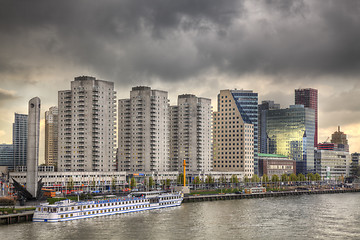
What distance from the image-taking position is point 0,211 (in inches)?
5650

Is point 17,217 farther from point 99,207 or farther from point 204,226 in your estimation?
point 204,226

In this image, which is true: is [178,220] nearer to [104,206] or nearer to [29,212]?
[104,206]

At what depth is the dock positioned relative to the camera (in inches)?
5418

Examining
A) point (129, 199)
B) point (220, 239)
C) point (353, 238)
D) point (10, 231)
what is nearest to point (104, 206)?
point (129, 199)

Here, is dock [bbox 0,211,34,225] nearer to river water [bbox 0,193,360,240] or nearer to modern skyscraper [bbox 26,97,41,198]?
river water [bbox 0,193,360,240]

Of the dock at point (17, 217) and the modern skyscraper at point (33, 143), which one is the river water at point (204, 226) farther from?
the modern skyscraper at point (33, 143)

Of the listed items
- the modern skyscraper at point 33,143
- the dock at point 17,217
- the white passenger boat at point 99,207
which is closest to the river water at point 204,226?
the white passenger boat at point 99,207

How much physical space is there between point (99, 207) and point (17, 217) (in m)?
26.3

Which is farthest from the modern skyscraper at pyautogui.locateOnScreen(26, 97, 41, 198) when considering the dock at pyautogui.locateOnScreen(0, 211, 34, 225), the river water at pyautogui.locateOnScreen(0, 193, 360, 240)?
the river water at pyautogui.locateOnScreen(0, 193, 360, 240)

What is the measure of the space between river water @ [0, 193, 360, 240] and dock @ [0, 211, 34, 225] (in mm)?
4265

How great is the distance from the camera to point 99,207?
158 m

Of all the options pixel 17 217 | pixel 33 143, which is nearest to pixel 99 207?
pixel 17 217

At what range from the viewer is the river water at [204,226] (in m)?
122

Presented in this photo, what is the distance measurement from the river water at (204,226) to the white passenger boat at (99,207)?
11.7ft
